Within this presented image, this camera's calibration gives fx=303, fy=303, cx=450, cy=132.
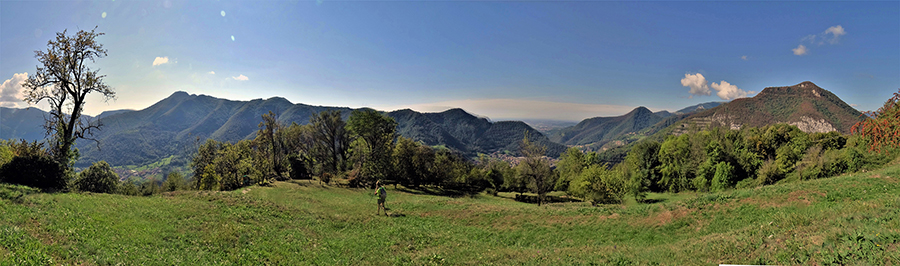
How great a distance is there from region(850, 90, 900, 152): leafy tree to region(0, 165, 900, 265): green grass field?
97.4 inches

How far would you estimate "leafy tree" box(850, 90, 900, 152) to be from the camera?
838cm

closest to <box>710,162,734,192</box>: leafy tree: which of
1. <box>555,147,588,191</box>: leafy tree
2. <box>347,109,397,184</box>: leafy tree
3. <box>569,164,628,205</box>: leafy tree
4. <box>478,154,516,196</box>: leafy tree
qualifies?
<box>555,147,588,191</box>: leafy tree

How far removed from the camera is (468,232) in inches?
785

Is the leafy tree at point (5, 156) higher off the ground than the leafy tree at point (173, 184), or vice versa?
the leafy tree at point (5, 156)

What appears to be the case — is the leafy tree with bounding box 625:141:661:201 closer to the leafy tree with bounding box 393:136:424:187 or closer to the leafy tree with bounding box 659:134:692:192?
the leafy tree with bounding box 659:134:692:192

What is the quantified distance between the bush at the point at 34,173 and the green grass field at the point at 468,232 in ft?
15.7

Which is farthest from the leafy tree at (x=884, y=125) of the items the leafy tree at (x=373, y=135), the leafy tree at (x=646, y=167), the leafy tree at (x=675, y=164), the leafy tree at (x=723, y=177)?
the leafy tree at (x=675, y=164)

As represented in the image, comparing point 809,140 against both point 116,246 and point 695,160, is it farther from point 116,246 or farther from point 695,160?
point 116,246

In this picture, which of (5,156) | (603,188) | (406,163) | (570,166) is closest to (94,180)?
(5,156)

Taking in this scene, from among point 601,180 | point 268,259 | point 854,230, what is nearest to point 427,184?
point 601,180

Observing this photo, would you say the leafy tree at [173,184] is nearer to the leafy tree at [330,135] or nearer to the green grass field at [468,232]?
the leafy tree at [330,135]

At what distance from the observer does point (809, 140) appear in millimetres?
61219

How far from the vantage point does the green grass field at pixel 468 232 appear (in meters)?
9.33

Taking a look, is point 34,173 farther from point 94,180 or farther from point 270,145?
point 270,145
